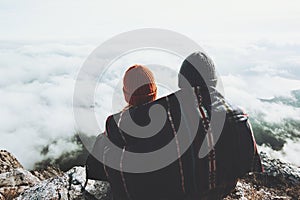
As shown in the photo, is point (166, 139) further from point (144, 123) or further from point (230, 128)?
point (230, 128)

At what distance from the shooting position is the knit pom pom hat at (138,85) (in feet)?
12.7

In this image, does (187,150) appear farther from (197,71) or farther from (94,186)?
(94,186)

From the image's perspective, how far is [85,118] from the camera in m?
4.58

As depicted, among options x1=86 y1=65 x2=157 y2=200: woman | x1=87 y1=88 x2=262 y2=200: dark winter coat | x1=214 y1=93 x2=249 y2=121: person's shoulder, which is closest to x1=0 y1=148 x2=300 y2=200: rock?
x1=86 y1=65 x2=157 y2=200: woman

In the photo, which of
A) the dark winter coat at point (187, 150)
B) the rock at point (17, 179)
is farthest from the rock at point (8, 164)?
the dark winter coat at point (187, 150)

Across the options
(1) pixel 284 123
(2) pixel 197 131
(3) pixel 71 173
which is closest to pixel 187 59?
(2) pixel 197 131

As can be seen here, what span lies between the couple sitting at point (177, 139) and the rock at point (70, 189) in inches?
68.8

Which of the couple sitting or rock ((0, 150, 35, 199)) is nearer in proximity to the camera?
the couple sitting

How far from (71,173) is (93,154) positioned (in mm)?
2506

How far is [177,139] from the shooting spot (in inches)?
148

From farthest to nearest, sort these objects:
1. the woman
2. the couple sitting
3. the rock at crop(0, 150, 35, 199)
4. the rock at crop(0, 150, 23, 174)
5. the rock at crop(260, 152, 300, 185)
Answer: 1. the rock at crop(0, 150, 23, 174)
2. the rock at crop(260, 152, 300, 185)
3. the rock at crop(0, 150, 35, 199)
4. the woman
5. the couple sitting

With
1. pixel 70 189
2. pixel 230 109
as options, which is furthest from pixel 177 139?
pixel 70 189

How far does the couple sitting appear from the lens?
12.3ft

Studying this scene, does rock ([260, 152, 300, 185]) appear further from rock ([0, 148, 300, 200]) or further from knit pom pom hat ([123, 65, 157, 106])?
knit pom pom hat ([123, 65, 157, 106])
